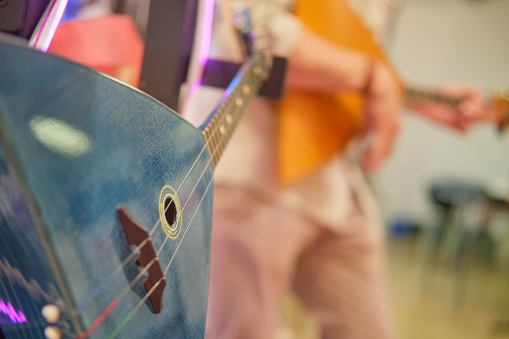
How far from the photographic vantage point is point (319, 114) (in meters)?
0.90

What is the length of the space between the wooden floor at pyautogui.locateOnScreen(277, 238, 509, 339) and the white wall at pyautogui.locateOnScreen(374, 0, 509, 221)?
3.40 feet

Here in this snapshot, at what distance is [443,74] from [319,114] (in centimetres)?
443

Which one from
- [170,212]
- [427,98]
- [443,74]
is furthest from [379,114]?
[443,74]

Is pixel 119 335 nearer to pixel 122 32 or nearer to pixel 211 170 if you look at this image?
pixel 211 170

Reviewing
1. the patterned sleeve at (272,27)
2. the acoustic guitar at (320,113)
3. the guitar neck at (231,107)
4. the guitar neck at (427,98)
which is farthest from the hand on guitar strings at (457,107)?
the guitar neck at (231,107)

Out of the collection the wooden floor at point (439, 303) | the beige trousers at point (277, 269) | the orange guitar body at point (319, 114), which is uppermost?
the orange guitar body at point (319, 114)

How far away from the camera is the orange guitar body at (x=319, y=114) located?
2.68ft

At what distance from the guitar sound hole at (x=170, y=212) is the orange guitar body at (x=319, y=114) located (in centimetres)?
49

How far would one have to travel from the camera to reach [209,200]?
39 cm

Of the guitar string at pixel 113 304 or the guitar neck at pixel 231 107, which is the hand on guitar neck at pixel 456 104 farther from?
the guitar string at pixel 113 304

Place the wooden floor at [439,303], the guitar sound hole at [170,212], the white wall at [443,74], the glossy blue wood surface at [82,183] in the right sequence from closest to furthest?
the glossy blue wood surface at [82,183], the guitar sound hole at [170,212], the wooden floor at [439,303], the white wall at [443,74]

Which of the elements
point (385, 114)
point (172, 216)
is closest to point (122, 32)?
point (172, 216)

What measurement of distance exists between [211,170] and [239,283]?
423 millimetres

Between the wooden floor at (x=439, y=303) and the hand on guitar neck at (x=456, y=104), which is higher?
the hand on guitar neck at (x=456, y=104)
